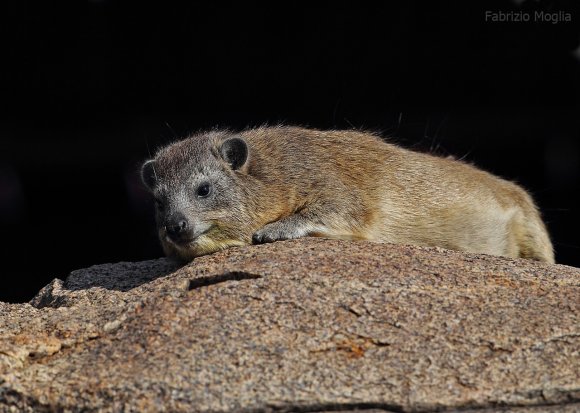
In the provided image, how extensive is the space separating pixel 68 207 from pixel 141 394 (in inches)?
343

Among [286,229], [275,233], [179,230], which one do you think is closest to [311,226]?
[286,229]

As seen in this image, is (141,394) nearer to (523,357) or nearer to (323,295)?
(323,295)

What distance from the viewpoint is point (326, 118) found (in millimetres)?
13312

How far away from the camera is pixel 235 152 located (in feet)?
29.9

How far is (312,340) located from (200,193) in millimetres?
2648

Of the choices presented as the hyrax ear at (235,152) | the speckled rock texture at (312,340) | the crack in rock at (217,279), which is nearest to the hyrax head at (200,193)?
the hyrax ear at (235,152)

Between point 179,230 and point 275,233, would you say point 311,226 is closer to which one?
point 275,233

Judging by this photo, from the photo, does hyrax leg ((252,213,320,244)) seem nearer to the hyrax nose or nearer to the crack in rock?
the hyrax nose

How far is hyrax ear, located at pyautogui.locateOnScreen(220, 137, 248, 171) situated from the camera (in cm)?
908

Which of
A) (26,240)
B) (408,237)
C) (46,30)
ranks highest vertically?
Answer: (46,30)

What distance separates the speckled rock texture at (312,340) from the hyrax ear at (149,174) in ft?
5.30

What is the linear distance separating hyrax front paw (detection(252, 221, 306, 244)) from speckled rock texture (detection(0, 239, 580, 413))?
691 millimetres

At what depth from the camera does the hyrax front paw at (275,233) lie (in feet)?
27.8

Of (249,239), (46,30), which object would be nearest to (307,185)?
(249,239)
